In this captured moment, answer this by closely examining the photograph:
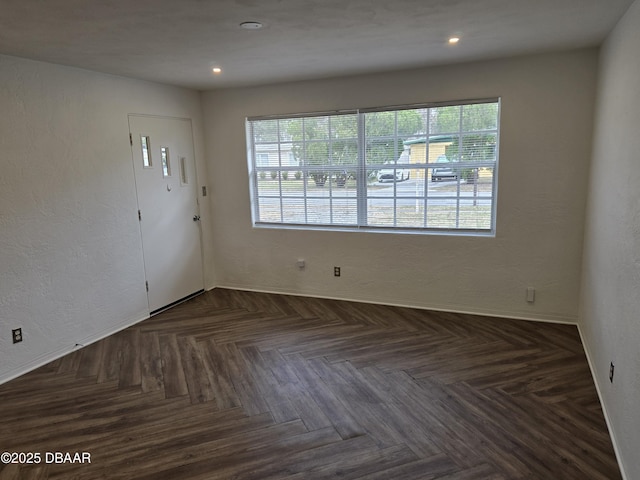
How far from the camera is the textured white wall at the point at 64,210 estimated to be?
9.98 feet

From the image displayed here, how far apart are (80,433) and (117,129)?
2.63 metres

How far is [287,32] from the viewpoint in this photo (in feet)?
8.63

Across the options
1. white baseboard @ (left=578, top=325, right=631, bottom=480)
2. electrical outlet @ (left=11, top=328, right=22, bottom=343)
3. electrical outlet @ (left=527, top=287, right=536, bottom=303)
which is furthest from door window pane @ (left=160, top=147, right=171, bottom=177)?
white baseboard @ (left=578, top=325, right=631, bottom=480)

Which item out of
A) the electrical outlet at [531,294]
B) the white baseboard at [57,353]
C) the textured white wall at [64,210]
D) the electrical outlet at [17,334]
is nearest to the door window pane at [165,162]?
the textured white wall at [64,210]

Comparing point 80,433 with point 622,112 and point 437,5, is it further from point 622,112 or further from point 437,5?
point 622,112

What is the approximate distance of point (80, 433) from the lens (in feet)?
7.99

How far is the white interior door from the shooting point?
13.7 feet

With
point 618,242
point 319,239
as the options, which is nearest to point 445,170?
point 319,239

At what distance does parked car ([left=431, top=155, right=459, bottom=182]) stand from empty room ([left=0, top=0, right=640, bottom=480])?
3 cm

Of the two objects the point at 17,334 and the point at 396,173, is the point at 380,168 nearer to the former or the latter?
the point at 396,173

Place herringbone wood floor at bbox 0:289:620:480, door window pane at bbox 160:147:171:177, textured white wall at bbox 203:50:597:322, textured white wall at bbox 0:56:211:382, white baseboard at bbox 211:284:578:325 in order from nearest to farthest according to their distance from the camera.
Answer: herringbone wood floor at bbox 0:289:620:480
textured white wall at bbox 0:56:211:382
textured white wall at bbox 203:50:597:322
white baseboard at bbox 211:284:578:325
door window pane at bbox 160:147:171:177

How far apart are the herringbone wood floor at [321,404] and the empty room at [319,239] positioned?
A: 0.02m

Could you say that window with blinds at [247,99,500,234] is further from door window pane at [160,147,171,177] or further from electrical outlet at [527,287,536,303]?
door window pane at [160,147,171,177]

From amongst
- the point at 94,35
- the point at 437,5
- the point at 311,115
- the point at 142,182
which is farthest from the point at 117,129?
the point at 437,5
